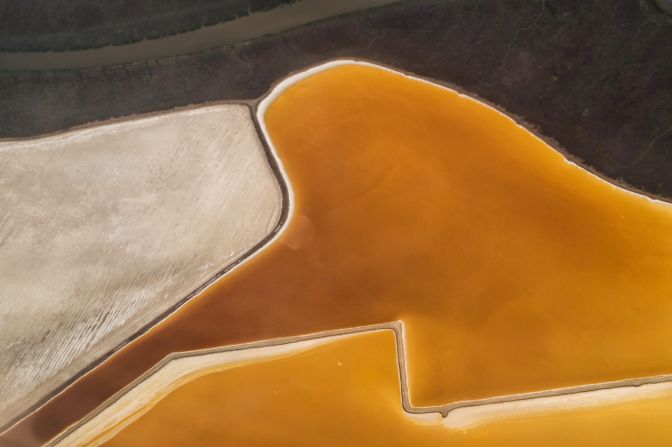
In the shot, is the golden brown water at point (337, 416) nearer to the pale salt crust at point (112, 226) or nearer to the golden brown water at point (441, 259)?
the golden brown water at point (441, 259)

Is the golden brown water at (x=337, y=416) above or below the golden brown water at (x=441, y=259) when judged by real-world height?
below

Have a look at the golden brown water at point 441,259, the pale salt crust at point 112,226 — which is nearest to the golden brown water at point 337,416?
the golden brown water at point 441,259

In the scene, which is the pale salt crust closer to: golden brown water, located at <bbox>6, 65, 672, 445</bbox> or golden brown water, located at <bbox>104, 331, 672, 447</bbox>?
golden brown water, located at <bbox>6, 65, 672, 445</bbox>

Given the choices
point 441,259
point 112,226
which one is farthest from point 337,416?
point 112,226

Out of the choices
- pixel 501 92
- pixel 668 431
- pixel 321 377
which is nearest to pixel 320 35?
pixel 501 92

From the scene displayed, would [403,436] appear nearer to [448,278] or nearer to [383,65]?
[448,278]

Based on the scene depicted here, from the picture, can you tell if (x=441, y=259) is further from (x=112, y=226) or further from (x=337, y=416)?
(x=112, y=226)

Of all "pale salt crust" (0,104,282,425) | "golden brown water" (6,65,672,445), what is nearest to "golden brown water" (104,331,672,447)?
"golden brown water" (6,65,672,445)
